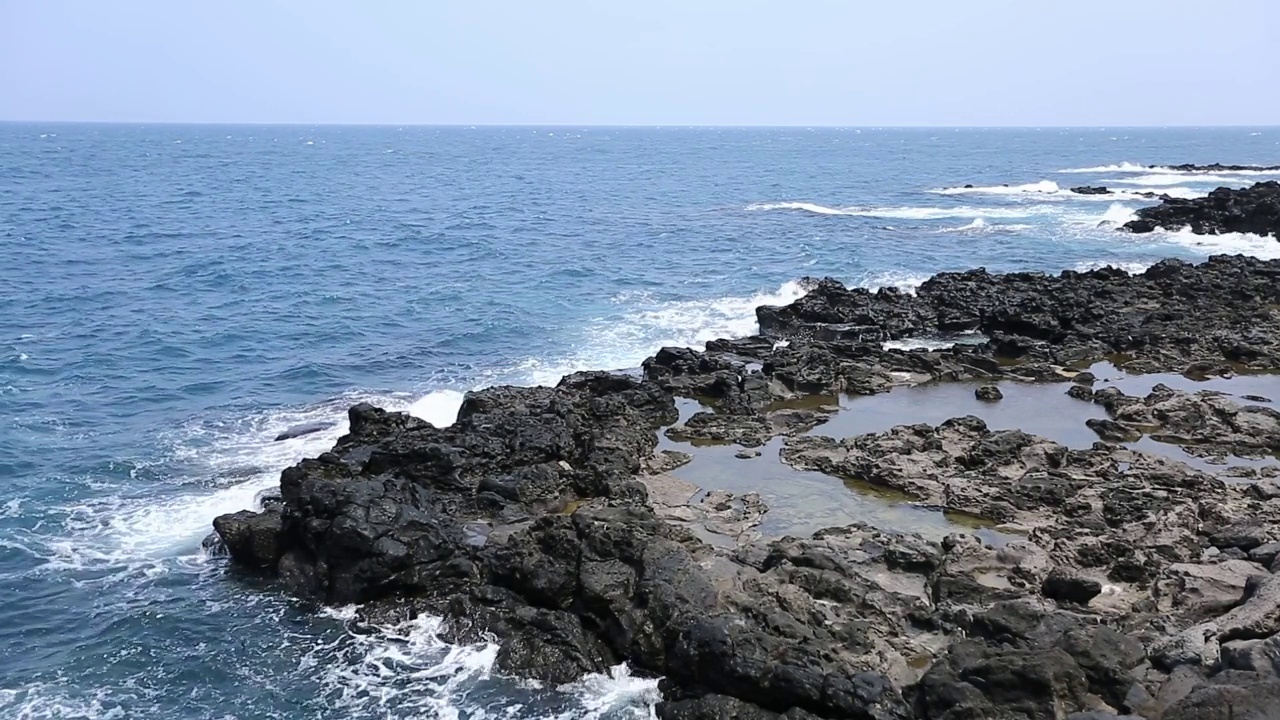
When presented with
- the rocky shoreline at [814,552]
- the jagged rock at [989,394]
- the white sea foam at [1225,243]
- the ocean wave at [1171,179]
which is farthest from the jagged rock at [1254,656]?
the ocean wave at [1171,179]

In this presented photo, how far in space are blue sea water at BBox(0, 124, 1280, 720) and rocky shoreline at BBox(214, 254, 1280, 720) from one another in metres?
1.25

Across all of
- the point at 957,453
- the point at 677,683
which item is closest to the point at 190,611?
the point at 677,683

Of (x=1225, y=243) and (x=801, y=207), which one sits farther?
(x=801, y=207)

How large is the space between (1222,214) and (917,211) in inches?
982

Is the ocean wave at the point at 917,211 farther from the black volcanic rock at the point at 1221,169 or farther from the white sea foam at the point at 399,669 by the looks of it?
the white sea foam at the point at 399,669

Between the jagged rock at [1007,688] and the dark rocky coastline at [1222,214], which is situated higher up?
the dark rocky coastline at [1222,214]

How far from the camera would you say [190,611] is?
A: 18.9 m

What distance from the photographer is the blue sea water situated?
56.2 ft

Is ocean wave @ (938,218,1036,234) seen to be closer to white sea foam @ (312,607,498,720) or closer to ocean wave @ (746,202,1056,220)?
ocean wave @ (746,202,1056,220)

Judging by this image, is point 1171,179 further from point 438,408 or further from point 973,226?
point 438,408

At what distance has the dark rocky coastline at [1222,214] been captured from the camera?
62688mm

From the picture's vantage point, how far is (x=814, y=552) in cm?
1869

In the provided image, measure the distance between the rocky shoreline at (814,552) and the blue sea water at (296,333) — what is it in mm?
1245

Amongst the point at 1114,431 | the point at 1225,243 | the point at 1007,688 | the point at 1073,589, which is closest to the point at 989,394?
the point at 1114,431
